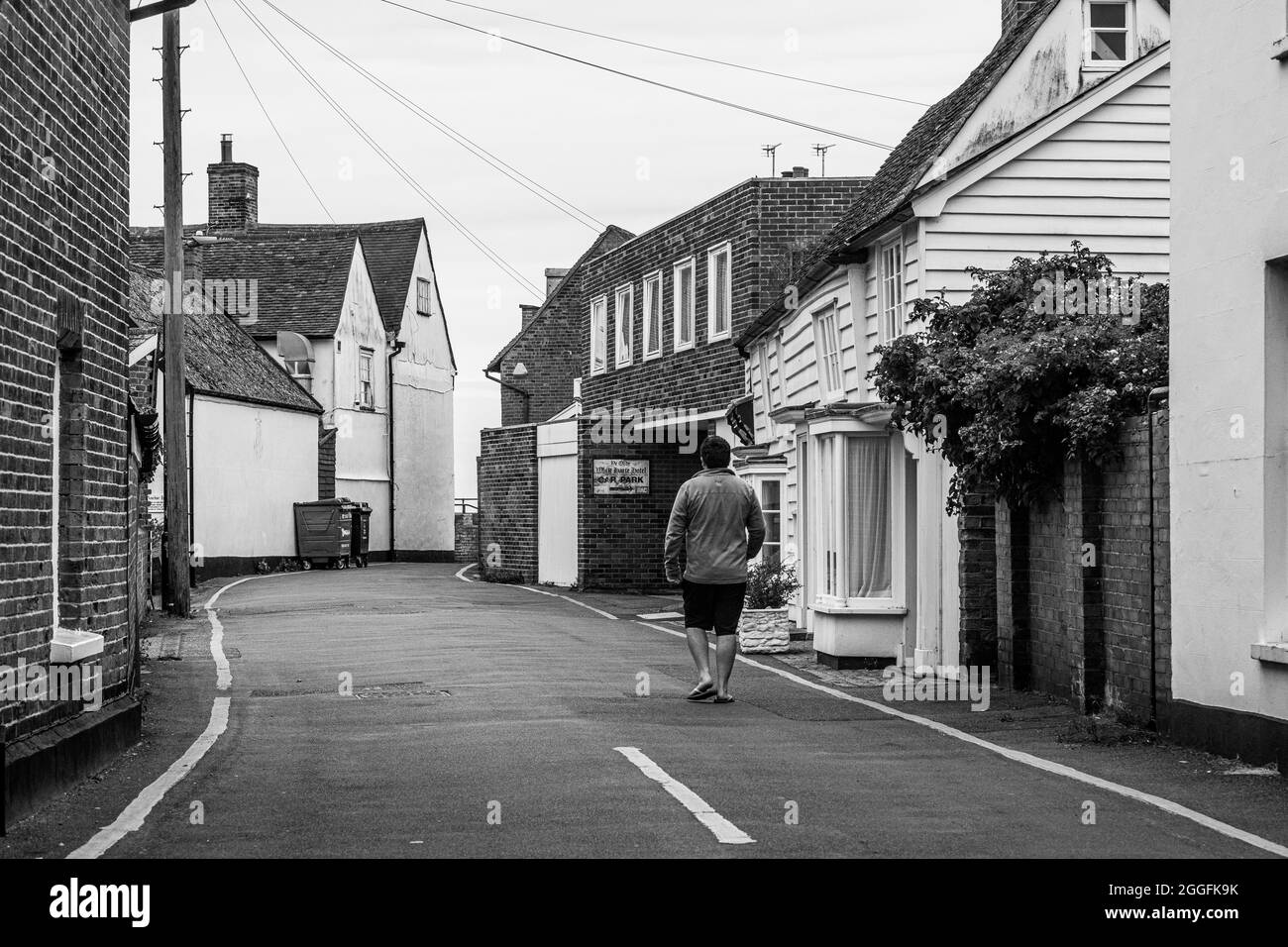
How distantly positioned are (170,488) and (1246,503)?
61.4ft

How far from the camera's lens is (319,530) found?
146ft

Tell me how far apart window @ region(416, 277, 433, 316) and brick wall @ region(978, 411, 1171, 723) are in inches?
1760

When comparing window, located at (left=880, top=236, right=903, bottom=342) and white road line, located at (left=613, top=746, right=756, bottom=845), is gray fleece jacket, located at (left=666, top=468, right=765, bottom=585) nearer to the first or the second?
white road line, located at (left=613, top=746, right=756, bottom=845)

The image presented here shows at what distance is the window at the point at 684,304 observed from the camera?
31.4 meters

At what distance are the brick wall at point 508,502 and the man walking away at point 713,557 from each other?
76.7ft

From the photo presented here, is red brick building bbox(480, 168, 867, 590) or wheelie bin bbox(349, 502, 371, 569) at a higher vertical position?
red brick building bbox(480, 168, 867, 590)

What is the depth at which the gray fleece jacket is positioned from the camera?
1359cm

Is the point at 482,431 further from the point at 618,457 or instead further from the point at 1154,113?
the point at 1154,113

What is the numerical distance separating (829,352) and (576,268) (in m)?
31.9

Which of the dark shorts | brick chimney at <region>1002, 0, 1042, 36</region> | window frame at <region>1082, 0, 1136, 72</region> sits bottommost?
the dark shorts

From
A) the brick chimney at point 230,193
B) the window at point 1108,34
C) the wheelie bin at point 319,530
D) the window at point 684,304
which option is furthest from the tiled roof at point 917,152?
the brick chimney at point 230,193

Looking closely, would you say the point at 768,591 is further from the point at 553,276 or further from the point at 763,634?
the point at 553,276

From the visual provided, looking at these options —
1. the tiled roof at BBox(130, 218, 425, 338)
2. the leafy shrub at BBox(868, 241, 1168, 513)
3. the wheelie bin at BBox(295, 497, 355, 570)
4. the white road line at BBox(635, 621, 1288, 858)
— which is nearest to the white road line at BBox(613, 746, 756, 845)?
the white road line at BBox(635, 621, 1288, 858)
